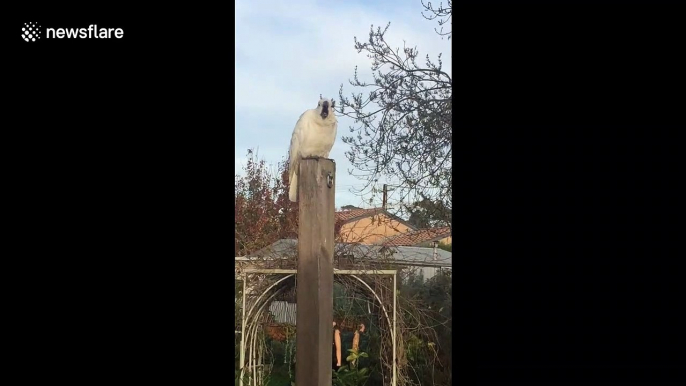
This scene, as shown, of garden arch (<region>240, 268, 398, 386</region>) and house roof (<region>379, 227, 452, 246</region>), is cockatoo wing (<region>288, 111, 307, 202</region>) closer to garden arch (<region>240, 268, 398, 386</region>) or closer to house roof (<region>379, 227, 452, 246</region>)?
garden arch (<region>240, 268, 398, 386</region>)

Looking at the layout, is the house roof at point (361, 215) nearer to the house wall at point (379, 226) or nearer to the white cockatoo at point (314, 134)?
the house wall at point (379, 226)

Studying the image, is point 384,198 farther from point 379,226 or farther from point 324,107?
point 324,107

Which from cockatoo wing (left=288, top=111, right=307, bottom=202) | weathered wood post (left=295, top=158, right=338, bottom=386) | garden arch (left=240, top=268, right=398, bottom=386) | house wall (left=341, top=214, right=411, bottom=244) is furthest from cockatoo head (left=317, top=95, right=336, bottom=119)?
house wall (left=341, top=214, right=411, bottom=244)

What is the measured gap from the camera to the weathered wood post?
2.73m

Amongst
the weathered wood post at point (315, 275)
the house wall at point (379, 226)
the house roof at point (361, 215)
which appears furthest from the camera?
the house roof at point (361, 215)

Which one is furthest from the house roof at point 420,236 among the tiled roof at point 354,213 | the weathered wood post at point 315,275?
the weathered wood post at point 315,275

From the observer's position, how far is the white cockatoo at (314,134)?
3383mm

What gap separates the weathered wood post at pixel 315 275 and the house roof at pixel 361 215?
2.10 meters

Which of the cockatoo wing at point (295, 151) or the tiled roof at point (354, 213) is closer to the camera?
the cockatoo wing at point (295, 151)

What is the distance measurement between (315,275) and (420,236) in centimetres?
254

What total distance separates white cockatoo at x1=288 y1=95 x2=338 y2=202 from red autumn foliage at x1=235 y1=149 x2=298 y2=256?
6.77 ft
